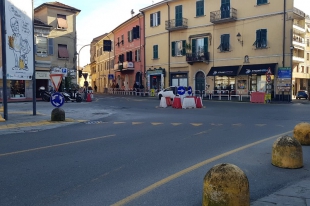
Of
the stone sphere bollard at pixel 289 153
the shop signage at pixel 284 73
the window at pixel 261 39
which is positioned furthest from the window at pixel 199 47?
the stone sphere bollard at pixel 289 153

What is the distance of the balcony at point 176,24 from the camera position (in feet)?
123

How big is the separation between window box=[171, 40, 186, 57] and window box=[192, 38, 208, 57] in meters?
1.47

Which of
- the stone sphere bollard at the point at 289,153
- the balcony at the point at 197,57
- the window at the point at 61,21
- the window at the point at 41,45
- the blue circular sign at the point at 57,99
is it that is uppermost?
the window at the point at 61,21

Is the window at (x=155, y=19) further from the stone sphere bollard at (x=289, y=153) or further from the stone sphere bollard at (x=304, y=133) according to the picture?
Result: the stone sphere bollard at (x=289, y=153)

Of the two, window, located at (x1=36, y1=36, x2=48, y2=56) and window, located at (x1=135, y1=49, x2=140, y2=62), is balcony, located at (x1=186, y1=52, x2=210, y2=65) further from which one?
window, located at (x1=36, y1=36, x2=48, y2=56)

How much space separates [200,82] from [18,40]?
24698mm

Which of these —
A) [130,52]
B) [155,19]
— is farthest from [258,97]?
[130,52]

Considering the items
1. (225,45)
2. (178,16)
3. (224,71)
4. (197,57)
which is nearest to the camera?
(224,71)

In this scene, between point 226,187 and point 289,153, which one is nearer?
point 226,187

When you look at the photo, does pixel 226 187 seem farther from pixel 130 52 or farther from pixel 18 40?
pixel 130 52

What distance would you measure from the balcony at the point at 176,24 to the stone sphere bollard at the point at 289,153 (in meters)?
32.6

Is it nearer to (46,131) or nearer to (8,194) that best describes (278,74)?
(46,131)

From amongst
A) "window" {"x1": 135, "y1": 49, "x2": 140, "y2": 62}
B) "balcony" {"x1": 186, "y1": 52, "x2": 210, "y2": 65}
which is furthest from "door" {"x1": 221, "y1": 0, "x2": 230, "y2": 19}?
"window" {"x1": 135, "y1": 49, "x2": 140, "y2": 62}

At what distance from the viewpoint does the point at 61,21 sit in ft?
114
